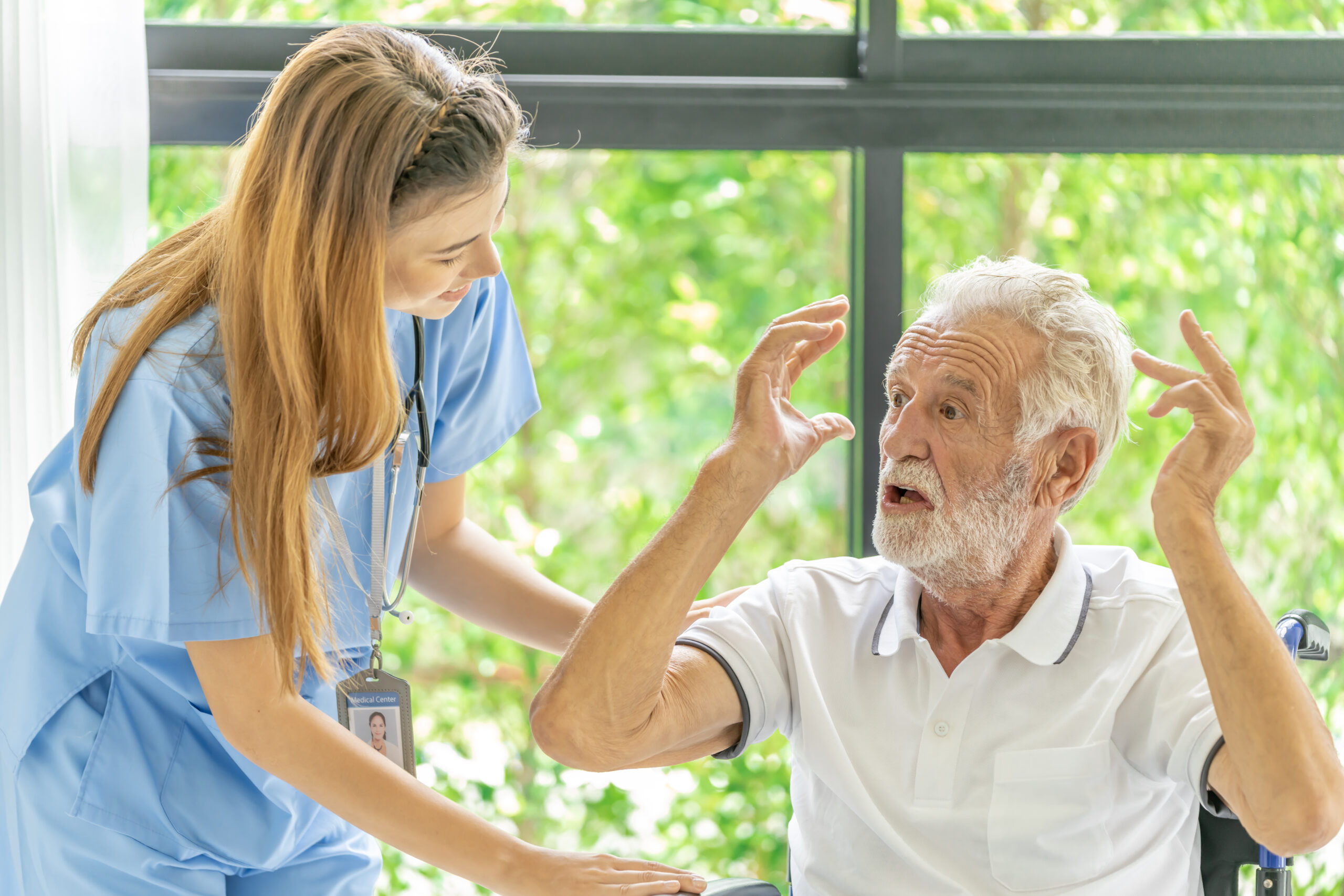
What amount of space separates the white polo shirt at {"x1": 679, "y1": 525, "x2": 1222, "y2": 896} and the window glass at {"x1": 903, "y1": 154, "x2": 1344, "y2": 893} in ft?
3.18

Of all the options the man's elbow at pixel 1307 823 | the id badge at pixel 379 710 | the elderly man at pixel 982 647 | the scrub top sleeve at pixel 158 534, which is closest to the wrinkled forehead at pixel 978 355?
the elderly man at pixel 982 647

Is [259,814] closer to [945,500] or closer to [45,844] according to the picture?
[45,844]

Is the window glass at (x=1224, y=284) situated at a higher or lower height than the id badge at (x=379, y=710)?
higher

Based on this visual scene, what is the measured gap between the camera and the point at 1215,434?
1.31m

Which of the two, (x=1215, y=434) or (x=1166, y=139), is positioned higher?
(x=1166, y=139)

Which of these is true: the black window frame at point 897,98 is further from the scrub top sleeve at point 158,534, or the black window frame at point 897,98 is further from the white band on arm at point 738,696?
the scrub top sleeve at point 158,534

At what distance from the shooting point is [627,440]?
2.54 m

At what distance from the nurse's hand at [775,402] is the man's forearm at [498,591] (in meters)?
0.48

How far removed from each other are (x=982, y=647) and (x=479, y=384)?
844mm

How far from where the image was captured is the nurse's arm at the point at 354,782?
1.22 meters

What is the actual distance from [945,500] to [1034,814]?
426 mm

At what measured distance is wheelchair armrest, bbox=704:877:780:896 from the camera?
131 cm

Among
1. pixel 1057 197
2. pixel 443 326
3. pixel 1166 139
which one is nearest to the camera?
pixel 443 326

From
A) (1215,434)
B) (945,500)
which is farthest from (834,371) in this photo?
(1215,434)
